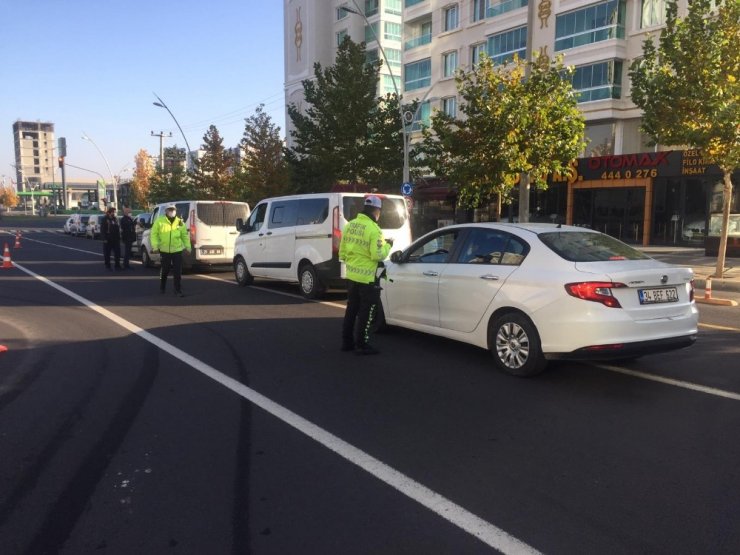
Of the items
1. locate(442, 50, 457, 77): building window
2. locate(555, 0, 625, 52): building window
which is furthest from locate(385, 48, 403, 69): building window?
locate(555, 0, 625, 52): building window

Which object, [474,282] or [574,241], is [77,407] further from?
[574,241]

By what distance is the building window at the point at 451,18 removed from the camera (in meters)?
39.4

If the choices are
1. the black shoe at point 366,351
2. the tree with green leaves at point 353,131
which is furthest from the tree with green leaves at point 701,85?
the tree with green leaves at point 353,131

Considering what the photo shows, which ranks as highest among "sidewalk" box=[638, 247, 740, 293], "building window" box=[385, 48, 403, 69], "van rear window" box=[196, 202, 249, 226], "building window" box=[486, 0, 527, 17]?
"building window" box=[385, 48, 403, 69]

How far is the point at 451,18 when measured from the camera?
3991 centimetres

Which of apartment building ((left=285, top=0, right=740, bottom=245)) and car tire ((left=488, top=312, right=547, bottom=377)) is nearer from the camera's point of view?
car tire ((left=488, top=312, right=547, bottom=377))

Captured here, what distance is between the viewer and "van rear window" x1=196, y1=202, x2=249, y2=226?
15578 millimetres

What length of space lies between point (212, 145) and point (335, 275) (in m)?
31.7

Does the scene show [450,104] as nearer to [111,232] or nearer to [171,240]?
[111,232]

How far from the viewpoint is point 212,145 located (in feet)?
131

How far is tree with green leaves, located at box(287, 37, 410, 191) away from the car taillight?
24367mm

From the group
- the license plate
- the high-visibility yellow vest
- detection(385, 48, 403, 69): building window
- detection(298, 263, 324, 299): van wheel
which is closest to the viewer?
Answer: the license plate

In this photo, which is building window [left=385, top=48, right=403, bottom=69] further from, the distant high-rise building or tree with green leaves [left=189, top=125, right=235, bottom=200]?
the distant high-rise building

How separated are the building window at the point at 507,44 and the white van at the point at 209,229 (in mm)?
22954
